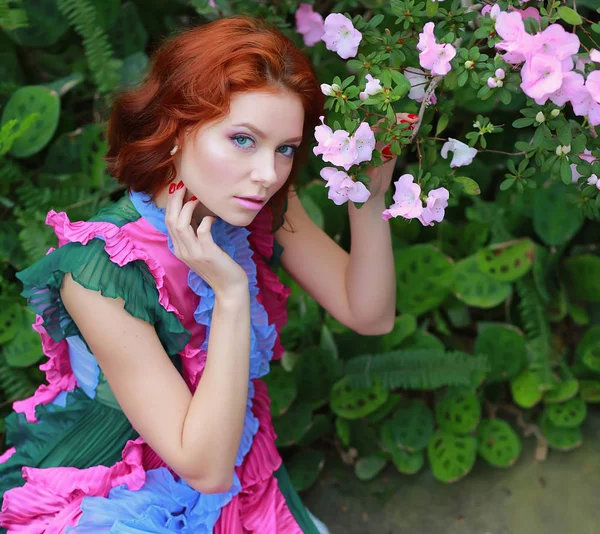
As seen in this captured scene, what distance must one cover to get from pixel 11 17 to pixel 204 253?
127cm

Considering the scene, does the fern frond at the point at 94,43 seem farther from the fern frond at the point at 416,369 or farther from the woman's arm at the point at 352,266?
the fern frond at the point at 416,369

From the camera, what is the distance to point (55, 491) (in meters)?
1.44

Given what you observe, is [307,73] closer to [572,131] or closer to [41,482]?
[572,131]

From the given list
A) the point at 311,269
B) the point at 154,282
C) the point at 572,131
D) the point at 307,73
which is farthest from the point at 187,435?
the point at 572,131

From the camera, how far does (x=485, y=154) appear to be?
106 inches

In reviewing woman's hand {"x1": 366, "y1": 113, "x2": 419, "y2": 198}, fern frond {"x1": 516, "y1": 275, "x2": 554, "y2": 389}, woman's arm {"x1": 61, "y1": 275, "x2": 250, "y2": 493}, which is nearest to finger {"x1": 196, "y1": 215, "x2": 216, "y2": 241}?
woman's arm {"x1": 61, "y1": 275, "x2": 250, "y2": 493}

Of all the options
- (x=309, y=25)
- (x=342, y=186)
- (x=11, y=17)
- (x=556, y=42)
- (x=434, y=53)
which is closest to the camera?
(x=556, y=42)

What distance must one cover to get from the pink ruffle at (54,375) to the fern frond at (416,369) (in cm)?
90

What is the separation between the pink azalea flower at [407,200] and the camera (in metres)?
1.27

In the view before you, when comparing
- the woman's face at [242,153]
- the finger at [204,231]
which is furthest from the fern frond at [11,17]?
the finger at [204,231]

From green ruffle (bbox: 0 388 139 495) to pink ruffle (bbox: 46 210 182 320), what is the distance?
0.33 metres

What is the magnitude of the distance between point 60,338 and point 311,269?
558 mm

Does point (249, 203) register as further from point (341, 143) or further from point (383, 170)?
point (383, 170)

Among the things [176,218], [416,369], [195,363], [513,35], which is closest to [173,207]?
[176,218]
